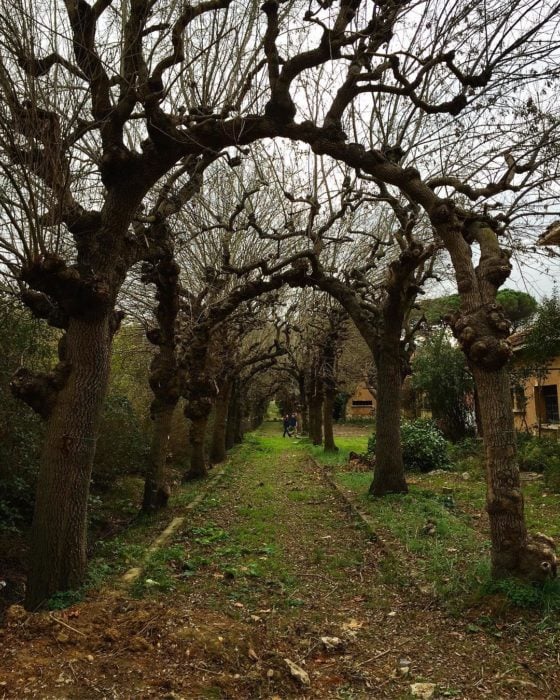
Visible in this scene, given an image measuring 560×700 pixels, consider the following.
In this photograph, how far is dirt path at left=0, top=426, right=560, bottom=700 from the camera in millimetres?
3645

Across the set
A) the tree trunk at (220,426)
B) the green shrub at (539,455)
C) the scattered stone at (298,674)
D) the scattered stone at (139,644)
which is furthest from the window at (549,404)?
the scattered stone at (139,644)

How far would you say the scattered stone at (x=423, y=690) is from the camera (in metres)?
3.65

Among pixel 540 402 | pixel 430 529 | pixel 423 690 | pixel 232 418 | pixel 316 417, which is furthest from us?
pixel 232 418

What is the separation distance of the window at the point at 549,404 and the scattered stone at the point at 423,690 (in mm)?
18344

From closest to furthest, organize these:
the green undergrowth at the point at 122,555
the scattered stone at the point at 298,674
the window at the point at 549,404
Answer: the scattered stone at the point at 298,674 → the green undergrowth at the point at 122,555 → the window at the point at 549,404

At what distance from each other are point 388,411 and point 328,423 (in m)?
10.9

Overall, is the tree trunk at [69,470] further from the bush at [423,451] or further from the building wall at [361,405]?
the building wall at [361,405]

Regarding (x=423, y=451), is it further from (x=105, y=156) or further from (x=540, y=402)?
(x=105, y=156)

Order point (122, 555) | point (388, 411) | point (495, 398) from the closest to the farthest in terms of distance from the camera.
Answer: point (495, 398)
point (122, 555)
point (388, 411)

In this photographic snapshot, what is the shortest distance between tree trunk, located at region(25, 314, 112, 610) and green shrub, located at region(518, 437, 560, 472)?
33.6ft

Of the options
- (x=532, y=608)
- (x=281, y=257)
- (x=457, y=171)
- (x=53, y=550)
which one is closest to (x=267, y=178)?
(x=281, y=257)

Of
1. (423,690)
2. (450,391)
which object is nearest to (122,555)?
(423,690)

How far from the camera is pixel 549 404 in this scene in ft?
67.9

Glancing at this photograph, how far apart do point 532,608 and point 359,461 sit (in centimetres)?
1178
